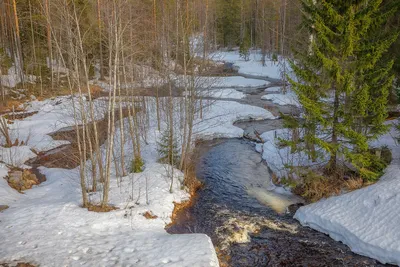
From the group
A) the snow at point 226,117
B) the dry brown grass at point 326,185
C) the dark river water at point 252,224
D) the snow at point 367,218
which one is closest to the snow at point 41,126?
the snow at point 226,117

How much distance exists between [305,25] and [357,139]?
479 cm

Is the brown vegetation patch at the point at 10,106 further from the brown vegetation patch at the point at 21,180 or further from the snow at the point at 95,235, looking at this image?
the snow at the point at 95,235

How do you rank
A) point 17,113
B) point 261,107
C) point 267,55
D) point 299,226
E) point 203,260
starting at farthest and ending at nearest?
point 267,55 → point 261,107 → point 17,113 → point 299,226 → point 203,260

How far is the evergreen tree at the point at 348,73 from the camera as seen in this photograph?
1113cm

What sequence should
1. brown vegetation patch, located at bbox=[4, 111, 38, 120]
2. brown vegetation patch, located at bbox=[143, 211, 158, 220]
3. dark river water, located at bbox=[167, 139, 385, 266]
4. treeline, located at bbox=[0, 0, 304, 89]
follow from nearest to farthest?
dark river water, located at bbox=[167, 139, 385, 266] < brown vegetation patch, located at bbox=[143, 211, 158, 220] < treeline, located at bbox=[0, 0, 304, 89] < brown vegetation patch, located at bbox=[4, 111, 38, 120]

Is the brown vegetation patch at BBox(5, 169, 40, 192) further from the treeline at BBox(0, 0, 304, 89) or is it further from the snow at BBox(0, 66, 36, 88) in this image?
the snow at BBox(0, 66, 36, 88)

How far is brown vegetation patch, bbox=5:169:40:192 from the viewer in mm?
13984

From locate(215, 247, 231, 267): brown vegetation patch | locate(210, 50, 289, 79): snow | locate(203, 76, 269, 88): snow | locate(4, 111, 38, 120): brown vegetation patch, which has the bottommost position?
locate(215, 247, 231, 267): brown vegetation patch

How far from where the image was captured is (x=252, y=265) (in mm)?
9000

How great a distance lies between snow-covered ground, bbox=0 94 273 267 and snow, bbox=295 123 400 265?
4.01 metres

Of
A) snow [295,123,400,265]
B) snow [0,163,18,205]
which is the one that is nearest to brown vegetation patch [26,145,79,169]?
snow [0,163,18,205]

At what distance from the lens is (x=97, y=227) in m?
10.2

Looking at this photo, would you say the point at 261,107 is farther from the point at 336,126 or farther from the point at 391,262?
the point at 391,262

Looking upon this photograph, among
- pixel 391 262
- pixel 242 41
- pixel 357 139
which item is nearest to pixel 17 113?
pixel 357 139
